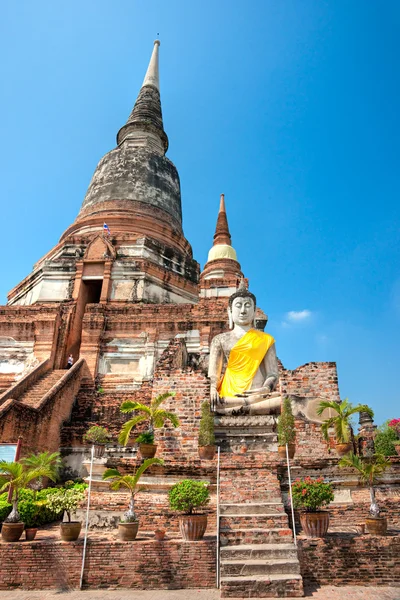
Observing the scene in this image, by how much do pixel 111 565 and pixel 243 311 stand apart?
6122mm

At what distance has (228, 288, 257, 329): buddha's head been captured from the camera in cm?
Result: 1072

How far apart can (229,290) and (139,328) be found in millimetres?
5327

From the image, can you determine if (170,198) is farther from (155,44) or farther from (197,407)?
(155,44)

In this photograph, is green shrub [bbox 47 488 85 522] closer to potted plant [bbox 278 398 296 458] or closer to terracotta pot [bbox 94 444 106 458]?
terracotta pot [bbox 94 444 106 458]

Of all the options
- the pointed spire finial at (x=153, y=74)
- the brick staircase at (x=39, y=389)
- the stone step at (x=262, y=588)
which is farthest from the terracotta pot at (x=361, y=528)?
the pointed spire finial at (x=153, y=74)

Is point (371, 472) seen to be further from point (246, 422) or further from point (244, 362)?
point (244, 362)

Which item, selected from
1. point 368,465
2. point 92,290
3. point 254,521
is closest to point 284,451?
point 368,465

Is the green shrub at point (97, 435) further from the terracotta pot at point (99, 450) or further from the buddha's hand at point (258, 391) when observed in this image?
the buddha's hand at point (258, 391)

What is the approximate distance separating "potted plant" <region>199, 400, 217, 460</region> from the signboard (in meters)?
3.84

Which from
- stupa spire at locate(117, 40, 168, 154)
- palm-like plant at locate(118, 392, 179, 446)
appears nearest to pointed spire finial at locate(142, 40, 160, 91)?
stupa spire at locate(117, 40, 168, 154)

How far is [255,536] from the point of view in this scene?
246 inches

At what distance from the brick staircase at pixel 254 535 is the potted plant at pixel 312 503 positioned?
314 mm

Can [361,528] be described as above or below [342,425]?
below

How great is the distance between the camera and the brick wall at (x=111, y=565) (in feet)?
19.4
